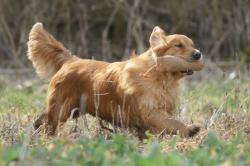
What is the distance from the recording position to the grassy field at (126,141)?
220 inches

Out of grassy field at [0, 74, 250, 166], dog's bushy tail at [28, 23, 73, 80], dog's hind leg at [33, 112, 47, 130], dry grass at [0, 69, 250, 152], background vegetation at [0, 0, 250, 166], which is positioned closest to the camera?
grassy field at [0, 74, 250, 166]

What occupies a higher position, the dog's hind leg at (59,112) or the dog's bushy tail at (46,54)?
the dog's bushy tail at (46,54)

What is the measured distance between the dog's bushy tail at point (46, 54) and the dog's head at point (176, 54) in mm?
1242

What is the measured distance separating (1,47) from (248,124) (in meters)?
9.09

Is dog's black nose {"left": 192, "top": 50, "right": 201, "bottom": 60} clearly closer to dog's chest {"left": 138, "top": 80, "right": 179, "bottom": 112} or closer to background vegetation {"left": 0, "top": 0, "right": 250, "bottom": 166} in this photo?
dog's chest {"left": 138, "top": 80, "right": 179, "bottom": 112}

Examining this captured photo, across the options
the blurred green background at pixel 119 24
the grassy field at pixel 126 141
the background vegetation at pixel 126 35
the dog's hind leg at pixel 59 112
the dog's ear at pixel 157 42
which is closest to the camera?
the grassy field at pixel 126 141

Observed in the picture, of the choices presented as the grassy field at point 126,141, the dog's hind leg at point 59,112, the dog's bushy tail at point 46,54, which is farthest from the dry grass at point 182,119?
the dog's bushy tail at point 46,54

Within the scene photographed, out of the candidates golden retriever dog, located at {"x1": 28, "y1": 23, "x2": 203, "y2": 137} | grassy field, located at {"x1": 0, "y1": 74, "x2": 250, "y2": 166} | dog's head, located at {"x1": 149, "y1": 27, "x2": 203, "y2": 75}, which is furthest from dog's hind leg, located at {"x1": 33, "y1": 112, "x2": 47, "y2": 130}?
dog's head, located at {"x1": 149, "y1": 27, "x2": 203, "y2": 75}

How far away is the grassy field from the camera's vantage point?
5.59 metres

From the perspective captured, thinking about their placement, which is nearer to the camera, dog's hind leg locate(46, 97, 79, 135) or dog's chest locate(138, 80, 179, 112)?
dog's chest locate(138, 80, 179, 112)

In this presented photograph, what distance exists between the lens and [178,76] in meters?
8.29

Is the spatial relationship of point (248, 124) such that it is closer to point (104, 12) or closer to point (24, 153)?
point (24, 153)

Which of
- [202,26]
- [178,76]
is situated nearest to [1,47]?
[202,26]

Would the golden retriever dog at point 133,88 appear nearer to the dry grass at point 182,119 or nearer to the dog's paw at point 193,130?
the dog's paw at point 193,130
